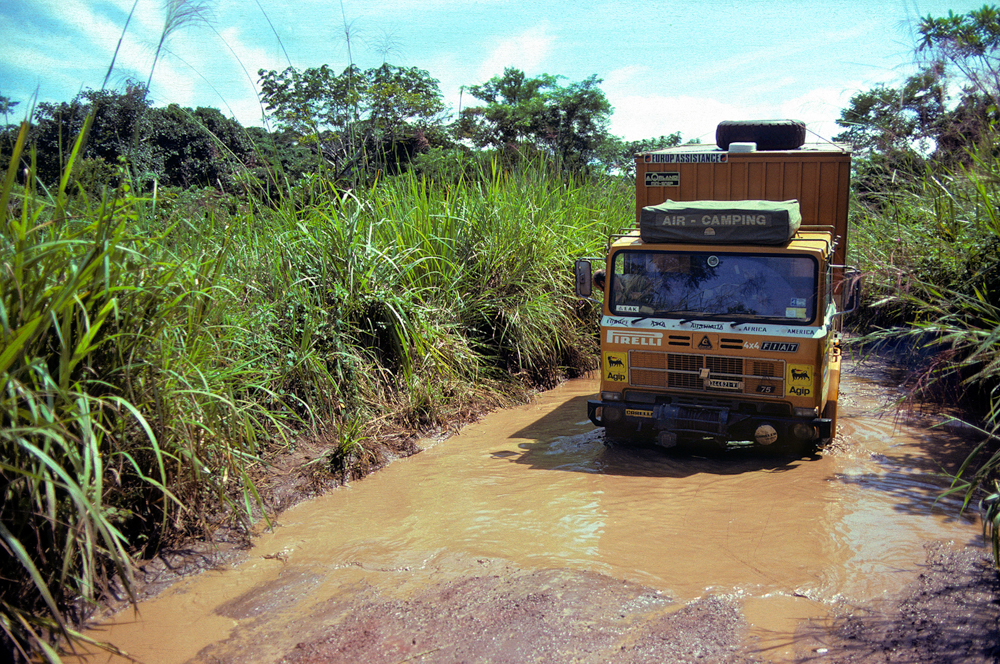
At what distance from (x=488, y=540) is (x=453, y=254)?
14.1 feet

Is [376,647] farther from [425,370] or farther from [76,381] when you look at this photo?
[425,370]

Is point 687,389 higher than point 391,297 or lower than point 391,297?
lower

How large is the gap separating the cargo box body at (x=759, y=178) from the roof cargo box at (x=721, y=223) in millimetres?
580

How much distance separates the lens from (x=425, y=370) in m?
7.18

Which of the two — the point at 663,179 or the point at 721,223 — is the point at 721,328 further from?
the point at 663,179

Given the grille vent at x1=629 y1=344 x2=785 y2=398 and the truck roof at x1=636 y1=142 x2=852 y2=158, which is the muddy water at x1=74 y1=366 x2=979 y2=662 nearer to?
the grille vent at x1=629 y1=344 x2=785 y2=398

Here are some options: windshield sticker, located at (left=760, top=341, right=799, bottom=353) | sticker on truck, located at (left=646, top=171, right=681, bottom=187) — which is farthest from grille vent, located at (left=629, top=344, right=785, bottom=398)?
sticker on truck, located at (left=646, top=171, right=681, bottom=187)

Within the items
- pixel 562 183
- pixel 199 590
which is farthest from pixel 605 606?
pixel 562 183

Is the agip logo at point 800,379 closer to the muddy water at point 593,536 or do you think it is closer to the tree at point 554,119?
the muddy water at point 593,536

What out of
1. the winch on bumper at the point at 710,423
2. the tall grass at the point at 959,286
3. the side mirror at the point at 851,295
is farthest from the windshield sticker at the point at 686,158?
the winch on bumper at the point at 710,423

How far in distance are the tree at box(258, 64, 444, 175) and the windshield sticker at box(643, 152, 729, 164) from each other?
9.62 feet

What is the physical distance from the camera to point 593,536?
4.75 metres

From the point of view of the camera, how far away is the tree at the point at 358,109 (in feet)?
24.3

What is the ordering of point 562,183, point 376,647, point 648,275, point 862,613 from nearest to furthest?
point 376,647 < point 862,613 < point 648,275 < point 562,183
